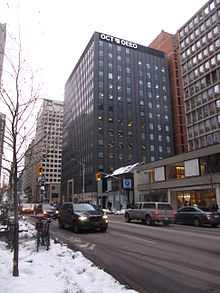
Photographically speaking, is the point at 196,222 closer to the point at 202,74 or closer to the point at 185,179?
the point at 185,179

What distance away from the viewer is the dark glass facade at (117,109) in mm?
82125

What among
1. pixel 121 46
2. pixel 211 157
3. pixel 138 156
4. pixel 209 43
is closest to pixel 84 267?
pixel 211 157

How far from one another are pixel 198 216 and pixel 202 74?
153 feet

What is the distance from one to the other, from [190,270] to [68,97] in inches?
4413

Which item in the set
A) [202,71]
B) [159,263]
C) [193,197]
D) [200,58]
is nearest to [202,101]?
[202,71]

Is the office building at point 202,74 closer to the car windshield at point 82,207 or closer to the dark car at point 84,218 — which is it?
the car windshield at point 82,207

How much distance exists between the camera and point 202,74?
58875mm

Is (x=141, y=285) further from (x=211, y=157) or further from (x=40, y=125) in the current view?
(x=211, y=157)

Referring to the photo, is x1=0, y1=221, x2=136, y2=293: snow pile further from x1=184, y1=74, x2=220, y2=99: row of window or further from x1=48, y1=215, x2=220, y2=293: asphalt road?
x1=184, y1=74, x2=220, y2=99: row of window

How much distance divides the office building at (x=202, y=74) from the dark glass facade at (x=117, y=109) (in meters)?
26.3

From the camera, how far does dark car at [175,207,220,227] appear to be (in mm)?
19623

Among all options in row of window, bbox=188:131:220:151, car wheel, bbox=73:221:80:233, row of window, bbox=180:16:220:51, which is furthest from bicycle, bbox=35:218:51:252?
row of window, bbox=180:16:220:51

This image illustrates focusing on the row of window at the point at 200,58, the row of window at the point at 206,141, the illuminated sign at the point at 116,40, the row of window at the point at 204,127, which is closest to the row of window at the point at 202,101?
the row of window at the point at 204,127

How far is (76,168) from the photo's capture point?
9544cm
